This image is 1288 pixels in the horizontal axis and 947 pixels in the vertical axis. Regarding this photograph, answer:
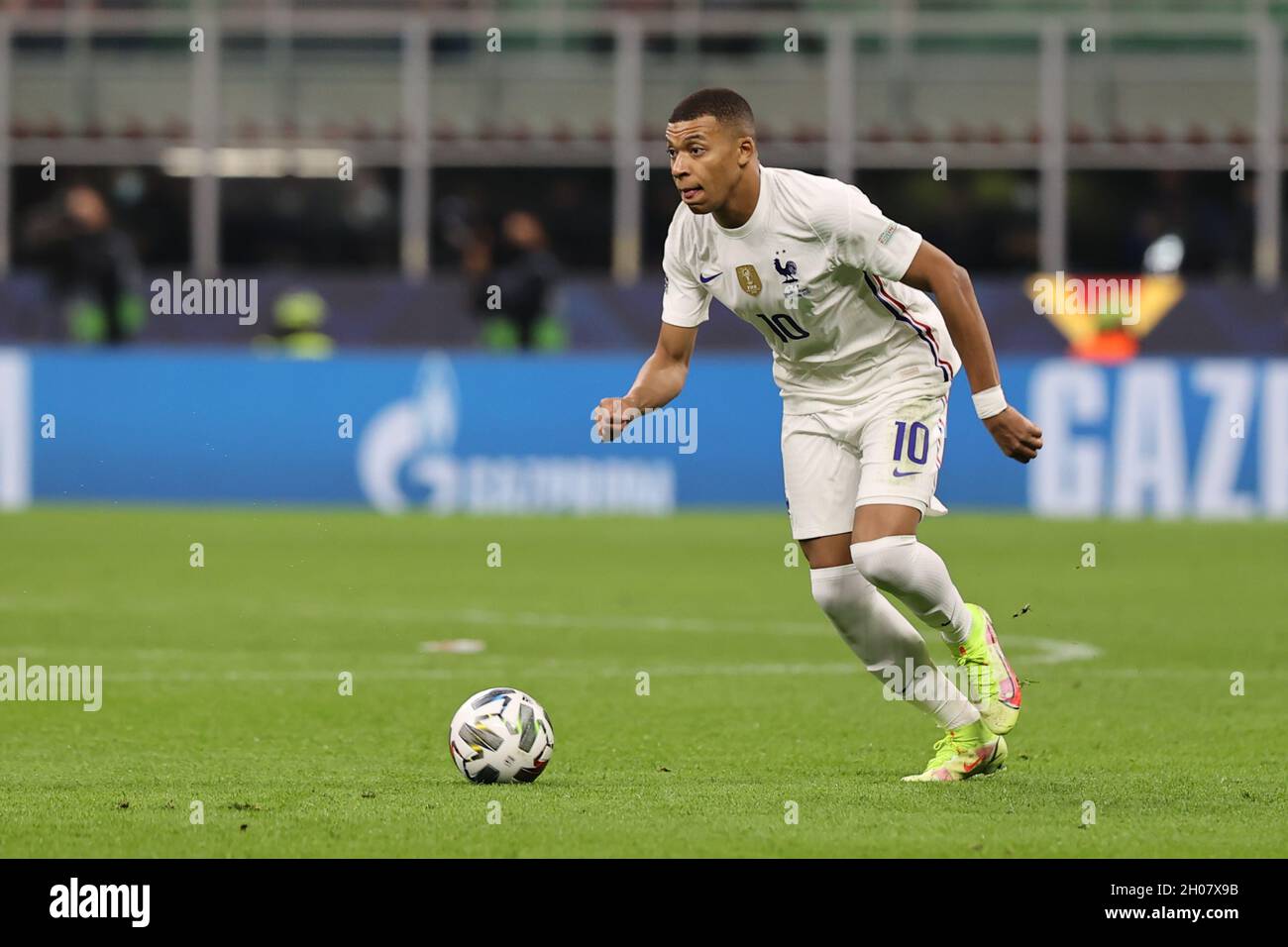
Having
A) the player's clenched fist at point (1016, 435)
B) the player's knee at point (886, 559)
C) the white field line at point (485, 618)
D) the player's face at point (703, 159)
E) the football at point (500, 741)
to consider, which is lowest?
the football at point (500, 741)

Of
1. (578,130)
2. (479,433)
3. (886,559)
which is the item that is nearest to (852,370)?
(886,559)

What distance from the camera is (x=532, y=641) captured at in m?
12.2

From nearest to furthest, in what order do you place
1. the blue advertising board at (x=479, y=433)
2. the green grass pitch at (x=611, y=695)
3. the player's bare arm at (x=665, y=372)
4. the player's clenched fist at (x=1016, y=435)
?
the green grass pitch at (x=611, y=695) < the player's clenched fist at (x=1016, y=435) < the player's bare arm at (x=665, y=372) < the blue advertising board at (x=479, y=433)

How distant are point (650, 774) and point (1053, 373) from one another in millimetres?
12039

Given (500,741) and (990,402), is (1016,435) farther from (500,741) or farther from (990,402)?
(500,741)

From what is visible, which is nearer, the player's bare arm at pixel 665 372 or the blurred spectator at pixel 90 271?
the player's bare arm at pixel 665 372

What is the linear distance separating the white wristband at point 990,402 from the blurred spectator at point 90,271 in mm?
16478

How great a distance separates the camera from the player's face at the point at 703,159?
750 centimetres

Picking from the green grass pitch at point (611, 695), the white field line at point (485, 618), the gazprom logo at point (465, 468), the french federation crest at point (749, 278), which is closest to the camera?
the green grass pitch at point (611, 695)

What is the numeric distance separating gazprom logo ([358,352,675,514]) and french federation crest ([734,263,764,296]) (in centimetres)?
1196

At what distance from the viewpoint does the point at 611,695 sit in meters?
10.3

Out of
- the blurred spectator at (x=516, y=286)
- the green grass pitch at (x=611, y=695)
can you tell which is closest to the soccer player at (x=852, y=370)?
the green grass pitch at (x=611, y=695)

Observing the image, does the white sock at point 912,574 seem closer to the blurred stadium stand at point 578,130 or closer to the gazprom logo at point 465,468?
Result: the gazprom logo at point 465,468

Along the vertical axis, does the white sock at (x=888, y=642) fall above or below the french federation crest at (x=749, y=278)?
below
